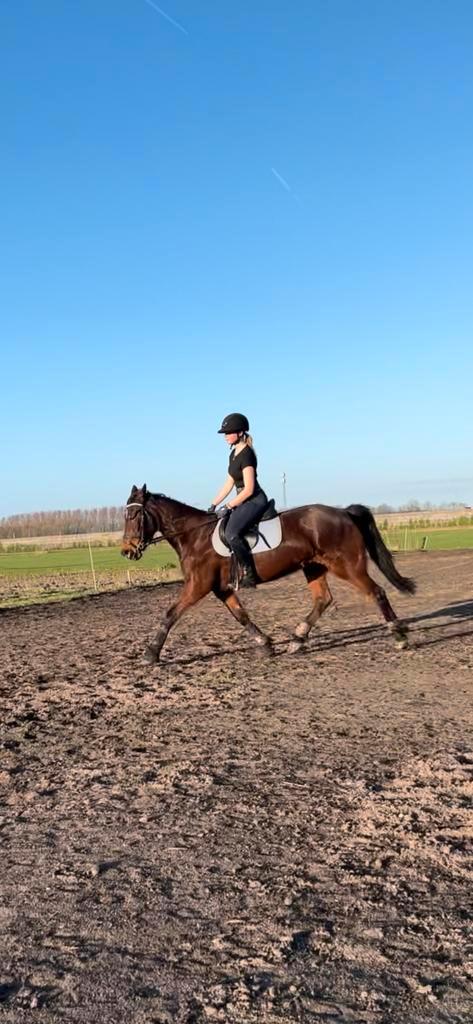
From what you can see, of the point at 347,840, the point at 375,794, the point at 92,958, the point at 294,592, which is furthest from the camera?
→ the point at 294,592

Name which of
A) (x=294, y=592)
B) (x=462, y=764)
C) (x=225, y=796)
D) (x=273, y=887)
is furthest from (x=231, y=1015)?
(x=294, y=592)

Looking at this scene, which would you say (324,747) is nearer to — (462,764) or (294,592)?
(462,764)

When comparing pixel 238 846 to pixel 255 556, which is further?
pixel 255 556

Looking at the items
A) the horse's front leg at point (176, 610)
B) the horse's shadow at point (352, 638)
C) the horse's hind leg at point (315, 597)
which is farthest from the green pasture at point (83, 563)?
the horse's front leg at point (176, 610)

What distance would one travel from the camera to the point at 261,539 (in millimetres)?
10164

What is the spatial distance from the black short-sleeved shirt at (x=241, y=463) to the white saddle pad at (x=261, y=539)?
44cm

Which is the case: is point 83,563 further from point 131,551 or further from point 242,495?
point 242,495

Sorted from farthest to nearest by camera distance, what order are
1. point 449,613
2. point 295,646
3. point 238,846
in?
point 449,613 → point 295,646 → point 238,846

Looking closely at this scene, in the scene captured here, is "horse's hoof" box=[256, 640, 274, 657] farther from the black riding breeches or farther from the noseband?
the noseband

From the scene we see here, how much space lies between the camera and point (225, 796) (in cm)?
511

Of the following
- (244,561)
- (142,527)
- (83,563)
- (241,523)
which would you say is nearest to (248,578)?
(244,561)

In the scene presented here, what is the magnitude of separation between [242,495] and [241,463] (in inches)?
14.9

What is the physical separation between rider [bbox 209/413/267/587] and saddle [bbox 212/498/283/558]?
3.2 inches

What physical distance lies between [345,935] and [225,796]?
1943 mm
